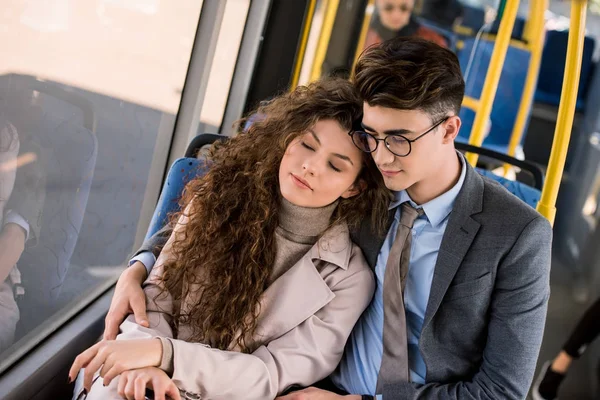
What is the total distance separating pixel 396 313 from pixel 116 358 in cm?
71

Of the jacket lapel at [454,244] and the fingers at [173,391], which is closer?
the fingers at [173,391]

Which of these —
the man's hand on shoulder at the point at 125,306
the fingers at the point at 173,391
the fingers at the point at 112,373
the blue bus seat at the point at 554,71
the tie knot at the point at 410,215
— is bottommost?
the fingers at the point at 173,391

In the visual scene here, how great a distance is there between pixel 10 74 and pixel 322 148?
2.48 feet

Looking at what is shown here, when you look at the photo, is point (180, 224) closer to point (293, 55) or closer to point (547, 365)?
point (293, 55)

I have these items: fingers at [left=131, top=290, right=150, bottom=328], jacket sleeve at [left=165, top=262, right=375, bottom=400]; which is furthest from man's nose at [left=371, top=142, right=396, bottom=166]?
fingers at [left=131, top=290, right=150, bottom=328]

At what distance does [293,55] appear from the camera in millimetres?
3576

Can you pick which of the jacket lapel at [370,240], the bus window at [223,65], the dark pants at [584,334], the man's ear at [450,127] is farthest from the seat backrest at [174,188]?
the dark pants at [584,334]

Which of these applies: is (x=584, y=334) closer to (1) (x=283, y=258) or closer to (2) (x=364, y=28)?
(2) (x=364, y=28)

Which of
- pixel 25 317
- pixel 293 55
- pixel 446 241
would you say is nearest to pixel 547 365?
pixel 293 55

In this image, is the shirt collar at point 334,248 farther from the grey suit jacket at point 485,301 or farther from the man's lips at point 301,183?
the grey suit jacket at point 485,301

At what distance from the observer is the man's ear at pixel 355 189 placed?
1854 mm

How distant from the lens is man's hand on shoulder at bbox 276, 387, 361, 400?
170 centimetres

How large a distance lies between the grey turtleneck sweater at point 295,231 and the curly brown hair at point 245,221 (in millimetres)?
22

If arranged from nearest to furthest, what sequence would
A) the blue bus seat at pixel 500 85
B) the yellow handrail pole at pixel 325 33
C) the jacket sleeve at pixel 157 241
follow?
the jacket sleeve at pixel 157 241 → the yellow handrail pole at pixel 325 33 → the blue bus seat at pixel 500 85
